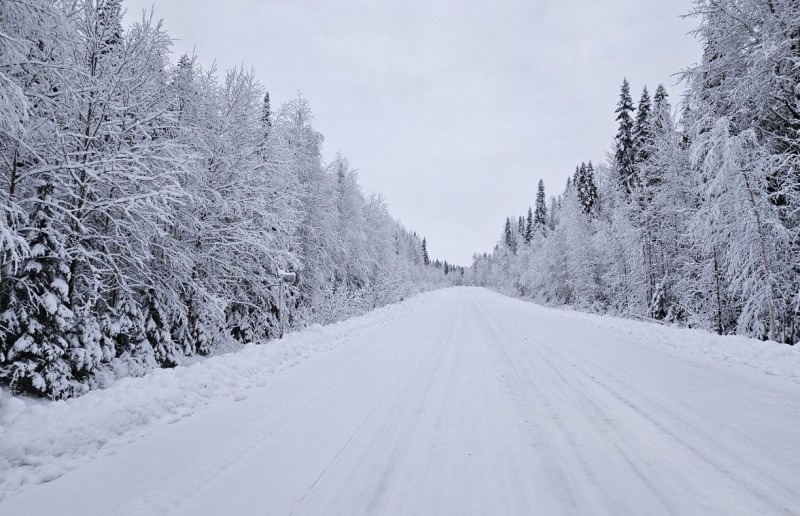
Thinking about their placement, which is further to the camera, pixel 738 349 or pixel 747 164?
pixel 747 164

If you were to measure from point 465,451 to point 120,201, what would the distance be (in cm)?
792

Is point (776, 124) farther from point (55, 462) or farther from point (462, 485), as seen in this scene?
point (55, 462)

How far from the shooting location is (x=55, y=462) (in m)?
3.83

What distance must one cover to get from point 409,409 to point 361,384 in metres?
1.73

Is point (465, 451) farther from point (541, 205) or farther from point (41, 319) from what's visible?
point (541, 205)

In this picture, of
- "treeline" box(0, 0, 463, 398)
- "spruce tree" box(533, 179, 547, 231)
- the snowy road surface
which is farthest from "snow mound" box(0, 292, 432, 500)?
"spruce tree" box(533, 179, 547, 231)

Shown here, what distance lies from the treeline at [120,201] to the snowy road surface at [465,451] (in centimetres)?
273

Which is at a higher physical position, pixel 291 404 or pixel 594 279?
pixel 594 279

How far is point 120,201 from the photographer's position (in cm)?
723

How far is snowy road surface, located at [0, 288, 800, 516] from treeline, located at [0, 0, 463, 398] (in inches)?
108

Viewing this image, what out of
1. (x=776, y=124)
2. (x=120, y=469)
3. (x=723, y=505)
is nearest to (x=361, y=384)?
(x=120, y=469)

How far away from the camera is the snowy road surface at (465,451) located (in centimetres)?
302

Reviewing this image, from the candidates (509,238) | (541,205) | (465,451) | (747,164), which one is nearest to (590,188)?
(541,205)

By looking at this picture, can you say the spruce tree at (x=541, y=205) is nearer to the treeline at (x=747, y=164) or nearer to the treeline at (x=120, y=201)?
the treeline at (x=747, y=164)
